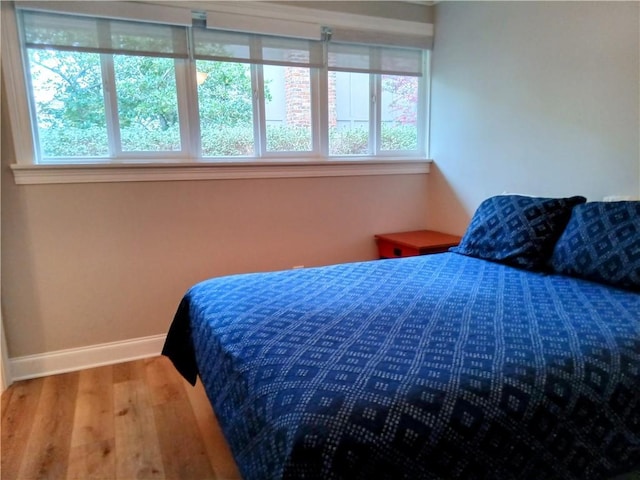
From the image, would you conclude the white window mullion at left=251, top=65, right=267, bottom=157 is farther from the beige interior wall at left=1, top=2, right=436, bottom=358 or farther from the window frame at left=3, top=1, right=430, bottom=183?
the beige interior wall at left=1, top=2, right=436, bottom=358

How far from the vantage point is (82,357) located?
101 inches

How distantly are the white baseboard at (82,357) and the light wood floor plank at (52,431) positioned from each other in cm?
8

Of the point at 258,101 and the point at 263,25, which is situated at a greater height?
the point at 263,25

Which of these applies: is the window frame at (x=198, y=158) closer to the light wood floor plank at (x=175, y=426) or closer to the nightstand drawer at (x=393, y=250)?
the nightstand drawer at (x=393, y=250)

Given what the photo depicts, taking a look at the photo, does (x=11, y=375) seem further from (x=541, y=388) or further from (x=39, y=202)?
(x=541, y=388)

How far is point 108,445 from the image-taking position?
1847mm

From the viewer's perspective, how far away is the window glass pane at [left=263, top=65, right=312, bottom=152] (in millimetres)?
2875

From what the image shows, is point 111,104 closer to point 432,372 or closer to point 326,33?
point 326,33

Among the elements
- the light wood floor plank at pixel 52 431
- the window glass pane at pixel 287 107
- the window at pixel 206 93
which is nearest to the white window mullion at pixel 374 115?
the window at pixel 206 93

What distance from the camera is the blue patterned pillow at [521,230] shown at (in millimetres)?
2053

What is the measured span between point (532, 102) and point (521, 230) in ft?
2.93

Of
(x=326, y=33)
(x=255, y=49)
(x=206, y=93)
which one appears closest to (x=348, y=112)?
(x=326, y=33)

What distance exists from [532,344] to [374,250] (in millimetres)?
2113

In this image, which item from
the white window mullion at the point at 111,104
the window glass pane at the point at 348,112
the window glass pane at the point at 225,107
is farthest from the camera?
the window glass pane at the point at 348,112
